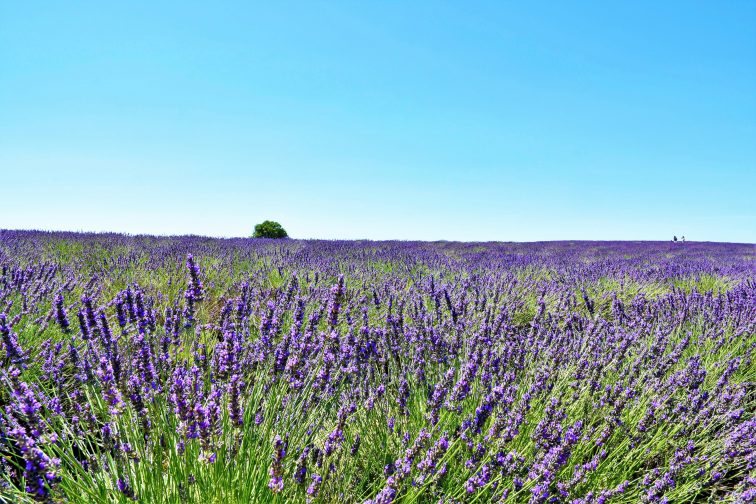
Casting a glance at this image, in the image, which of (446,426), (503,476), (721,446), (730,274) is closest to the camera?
(503,476)

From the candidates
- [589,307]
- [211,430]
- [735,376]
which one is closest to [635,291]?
[589,307]

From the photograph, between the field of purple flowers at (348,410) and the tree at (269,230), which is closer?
the field of purple flowers at (348,410)

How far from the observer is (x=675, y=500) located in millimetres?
1711

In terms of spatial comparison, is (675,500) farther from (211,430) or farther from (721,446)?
(211,430)

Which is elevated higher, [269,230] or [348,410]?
[269,230]

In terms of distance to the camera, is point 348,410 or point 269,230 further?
point 269,230

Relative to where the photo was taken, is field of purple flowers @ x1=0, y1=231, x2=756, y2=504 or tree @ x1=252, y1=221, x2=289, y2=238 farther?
tree @ x1=252, y1=221, x2=289, y2=238

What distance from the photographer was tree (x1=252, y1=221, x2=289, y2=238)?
78.4 feet

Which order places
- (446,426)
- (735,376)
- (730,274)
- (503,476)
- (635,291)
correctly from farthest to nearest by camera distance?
(730,274), (635,291), (735,376), (446,426), (503,476)

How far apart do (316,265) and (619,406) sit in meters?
4.55

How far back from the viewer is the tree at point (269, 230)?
2391cm

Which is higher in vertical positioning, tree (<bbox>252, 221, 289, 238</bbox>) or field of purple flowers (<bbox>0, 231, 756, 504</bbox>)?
tree (<bbox>252, 221, 289, 238</bbox>)

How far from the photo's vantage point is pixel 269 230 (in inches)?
941

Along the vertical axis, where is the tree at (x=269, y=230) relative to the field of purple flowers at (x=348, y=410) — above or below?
above
